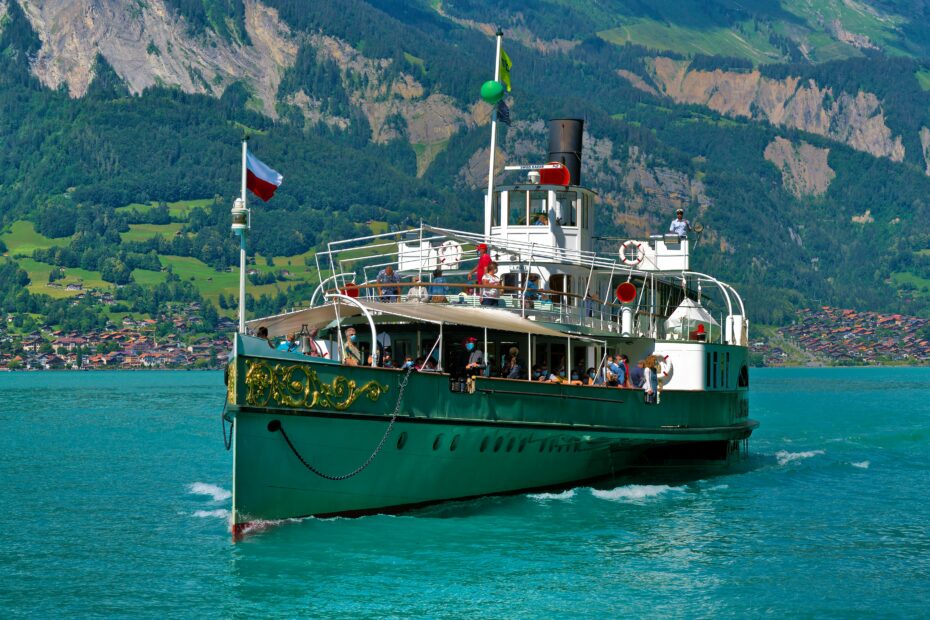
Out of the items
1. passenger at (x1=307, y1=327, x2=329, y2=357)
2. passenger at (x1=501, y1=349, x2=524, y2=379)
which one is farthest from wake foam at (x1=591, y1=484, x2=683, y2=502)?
passenger at (x1=307, y1=327, x2=329, y2=357)

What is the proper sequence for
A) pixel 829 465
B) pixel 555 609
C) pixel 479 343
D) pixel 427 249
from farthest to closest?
1. pixel 829 465
2. pixel 427 249
3. pixel 479 343
4. pixel 555 609

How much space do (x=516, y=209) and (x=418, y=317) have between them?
10.2 meters

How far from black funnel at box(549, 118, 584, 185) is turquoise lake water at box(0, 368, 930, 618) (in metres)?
10.2

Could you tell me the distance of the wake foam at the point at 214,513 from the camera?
3312cm

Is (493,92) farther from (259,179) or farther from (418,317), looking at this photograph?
(259,179)

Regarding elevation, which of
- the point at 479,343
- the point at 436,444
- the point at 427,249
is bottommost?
the point at 436,444

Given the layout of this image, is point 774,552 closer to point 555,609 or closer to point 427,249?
point 555,609

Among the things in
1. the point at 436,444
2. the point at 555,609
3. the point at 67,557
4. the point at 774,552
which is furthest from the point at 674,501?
the point at 67,557

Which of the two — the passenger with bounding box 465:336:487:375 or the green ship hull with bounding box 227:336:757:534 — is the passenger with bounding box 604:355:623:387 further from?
the passenger with bounding box 465:336:487:375

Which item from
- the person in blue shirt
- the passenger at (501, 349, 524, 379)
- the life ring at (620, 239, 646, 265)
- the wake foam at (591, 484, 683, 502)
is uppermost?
the person in blue shirt

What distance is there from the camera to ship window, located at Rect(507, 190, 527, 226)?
3838 centimetres

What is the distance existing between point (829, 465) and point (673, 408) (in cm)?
1347

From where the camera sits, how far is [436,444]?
28.7 m

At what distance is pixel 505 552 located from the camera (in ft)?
88.3
